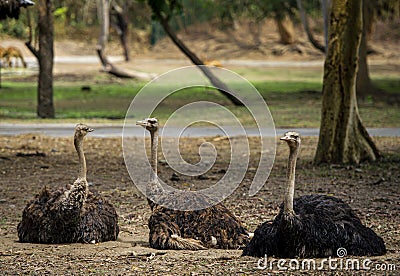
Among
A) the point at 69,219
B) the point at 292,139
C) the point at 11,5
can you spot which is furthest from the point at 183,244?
the point at 11,5

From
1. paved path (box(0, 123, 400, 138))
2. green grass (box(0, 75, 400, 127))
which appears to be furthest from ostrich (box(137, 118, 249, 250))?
green grass (box(0, 75, 400, 127))

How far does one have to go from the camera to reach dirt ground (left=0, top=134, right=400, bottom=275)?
644 cm

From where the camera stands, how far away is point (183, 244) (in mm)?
7043

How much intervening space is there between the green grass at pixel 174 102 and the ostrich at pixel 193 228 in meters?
10.5

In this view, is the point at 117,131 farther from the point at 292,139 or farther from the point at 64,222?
the point at 292,139

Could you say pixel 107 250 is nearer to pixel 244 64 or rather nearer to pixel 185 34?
pixel 244 64

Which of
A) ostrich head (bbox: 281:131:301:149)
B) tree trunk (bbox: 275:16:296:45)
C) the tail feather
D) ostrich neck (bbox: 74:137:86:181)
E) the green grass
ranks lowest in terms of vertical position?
the green grass

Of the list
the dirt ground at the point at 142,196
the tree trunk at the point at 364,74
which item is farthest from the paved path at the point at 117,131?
the tree trunk at the point at 364,74

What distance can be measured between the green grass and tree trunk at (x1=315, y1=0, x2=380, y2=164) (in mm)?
5354

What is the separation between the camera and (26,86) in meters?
29.9

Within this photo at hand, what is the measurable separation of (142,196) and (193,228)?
312 cm

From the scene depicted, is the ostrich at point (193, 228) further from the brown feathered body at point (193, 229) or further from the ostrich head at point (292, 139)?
the ostrich head at point (292, 139)

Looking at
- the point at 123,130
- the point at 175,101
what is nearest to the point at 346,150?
the point at 123,130

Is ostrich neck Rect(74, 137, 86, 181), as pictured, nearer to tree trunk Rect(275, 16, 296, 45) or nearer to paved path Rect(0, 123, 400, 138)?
paved path Rect(0, 123, 400, 138)
